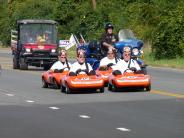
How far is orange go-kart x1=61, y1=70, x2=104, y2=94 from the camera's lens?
20188mm

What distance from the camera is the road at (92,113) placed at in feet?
41.3

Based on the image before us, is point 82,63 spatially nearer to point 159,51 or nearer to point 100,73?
point 100,73

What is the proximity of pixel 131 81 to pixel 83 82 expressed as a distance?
4.34ft

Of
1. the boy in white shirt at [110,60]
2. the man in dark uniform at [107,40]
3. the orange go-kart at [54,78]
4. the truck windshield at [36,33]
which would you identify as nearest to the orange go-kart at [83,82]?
the orange go-kart at [54,78]

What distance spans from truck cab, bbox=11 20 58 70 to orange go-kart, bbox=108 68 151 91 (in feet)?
46.0

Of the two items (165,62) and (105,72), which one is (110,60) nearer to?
(105,72)

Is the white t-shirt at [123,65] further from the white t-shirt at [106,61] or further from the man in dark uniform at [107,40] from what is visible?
the man in dark uniform at [107,40]

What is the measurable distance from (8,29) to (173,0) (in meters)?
31.6

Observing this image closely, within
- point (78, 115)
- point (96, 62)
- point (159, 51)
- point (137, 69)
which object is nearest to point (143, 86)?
point (137, 69)

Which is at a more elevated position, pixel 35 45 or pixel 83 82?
pixel 35 45

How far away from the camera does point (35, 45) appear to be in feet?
115

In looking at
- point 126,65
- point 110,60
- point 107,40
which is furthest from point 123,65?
point 107,40

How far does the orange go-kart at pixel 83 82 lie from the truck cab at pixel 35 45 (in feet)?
45.8

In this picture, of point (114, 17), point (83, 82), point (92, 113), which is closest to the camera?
point (92, 113)
